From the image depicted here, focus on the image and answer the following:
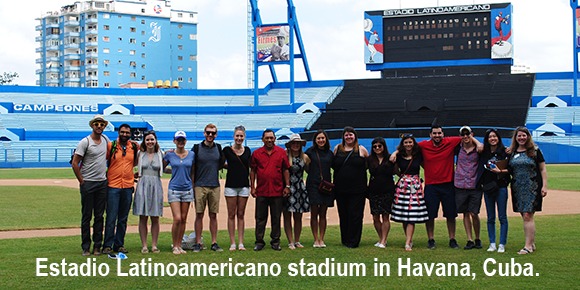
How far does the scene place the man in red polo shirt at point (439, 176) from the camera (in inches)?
467

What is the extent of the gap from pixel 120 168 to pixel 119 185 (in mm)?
246

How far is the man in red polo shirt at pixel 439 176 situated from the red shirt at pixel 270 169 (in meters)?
2.13

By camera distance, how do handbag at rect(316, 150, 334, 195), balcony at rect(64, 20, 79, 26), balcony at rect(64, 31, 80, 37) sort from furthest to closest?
balcony at rect(64, 31, 80, 37)
balcony at rect(64, 20, 79, 26)
handbag at rect(316, 150, 334, 195)

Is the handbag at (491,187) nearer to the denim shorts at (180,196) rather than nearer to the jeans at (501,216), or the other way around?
the jeans at (501,216)

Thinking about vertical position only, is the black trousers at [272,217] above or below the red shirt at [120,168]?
below

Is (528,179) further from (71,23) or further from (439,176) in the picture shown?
(71,23)

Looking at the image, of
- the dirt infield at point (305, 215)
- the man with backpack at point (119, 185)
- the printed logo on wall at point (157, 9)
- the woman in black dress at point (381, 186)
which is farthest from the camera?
the printed logo on wall at point (157, 9)

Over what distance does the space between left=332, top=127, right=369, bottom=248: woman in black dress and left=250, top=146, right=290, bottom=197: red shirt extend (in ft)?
2.89

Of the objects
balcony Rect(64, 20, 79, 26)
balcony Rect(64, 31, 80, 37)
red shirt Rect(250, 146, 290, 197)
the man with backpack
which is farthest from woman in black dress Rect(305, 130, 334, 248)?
balcony Rect(64, 31, 80, 37)

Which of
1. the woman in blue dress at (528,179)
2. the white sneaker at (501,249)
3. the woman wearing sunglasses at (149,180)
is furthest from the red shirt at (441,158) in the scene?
the woman wearing sunglasses at (149,180)

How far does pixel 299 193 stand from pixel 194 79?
11033 centimetres

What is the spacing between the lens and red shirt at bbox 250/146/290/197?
1186 cm

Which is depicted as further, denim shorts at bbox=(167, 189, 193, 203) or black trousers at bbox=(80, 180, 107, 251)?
denim shorts at bbox=(167, 189, 193, 203)

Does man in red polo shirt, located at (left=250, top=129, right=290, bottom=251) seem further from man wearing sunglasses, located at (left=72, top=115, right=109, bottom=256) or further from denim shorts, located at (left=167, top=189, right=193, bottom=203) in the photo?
man wearing sunglasses, located at (left=72, top=115, right=109, bottom=256)
